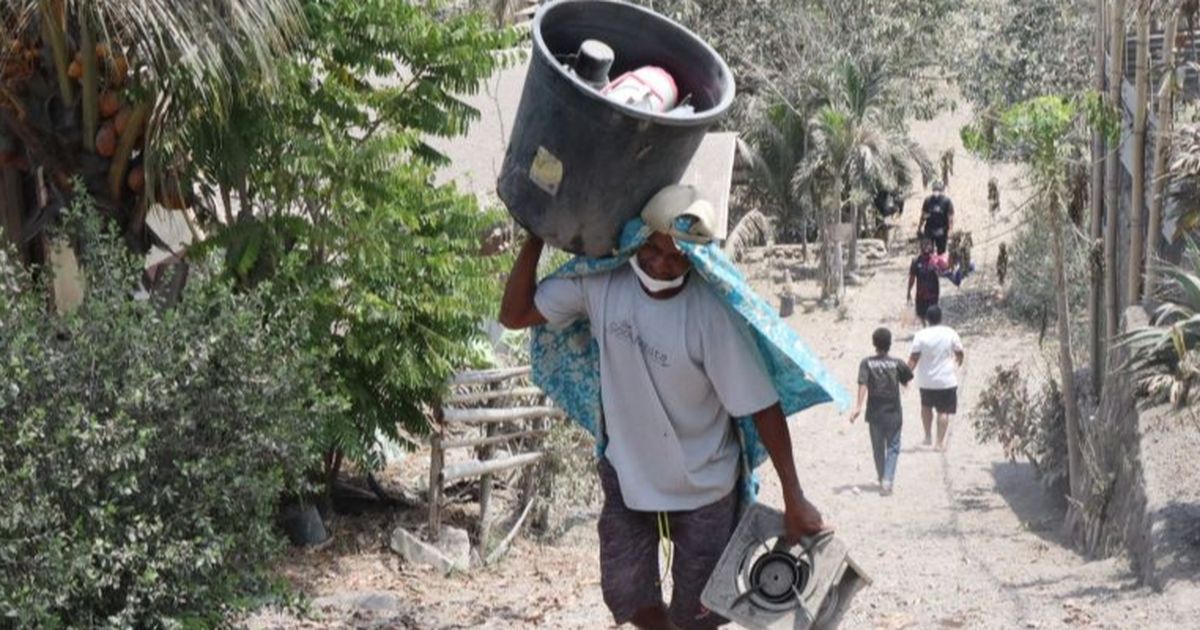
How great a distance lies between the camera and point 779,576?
556 cm

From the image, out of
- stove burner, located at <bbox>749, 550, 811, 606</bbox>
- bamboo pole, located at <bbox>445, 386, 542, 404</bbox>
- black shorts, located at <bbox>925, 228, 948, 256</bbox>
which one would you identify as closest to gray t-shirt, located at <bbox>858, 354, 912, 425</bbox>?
bamboo pole, located at <bbox>445, 386, 542, 404</bbox>

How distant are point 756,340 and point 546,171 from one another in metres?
0.78

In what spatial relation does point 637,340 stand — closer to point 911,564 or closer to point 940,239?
point 911,564

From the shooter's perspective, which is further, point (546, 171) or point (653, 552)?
point (653, 552)

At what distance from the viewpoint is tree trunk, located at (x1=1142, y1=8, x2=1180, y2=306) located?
1166 cm

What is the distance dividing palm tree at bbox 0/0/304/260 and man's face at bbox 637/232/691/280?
9.97ft

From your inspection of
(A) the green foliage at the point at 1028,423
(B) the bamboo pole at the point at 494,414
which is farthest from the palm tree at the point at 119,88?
(A) the green foliage at the point at 1028,423

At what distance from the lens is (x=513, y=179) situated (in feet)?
17.9

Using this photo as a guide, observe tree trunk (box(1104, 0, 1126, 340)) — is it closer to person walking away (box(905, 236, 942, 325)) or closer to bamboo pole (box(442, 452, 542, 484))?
bamboo pole (box(442, 452, 542, 484))

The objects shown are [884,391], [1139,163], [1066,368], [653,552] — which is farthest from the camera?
[884,391]

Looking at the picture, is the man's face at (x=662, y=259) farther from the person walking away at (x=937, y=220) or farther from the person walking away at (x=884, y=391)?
the person walking away at (x=937, y=220)

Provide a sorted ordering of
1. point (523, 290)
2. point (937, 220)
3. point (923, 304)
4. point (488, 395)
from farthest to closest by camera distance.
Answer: point (937, 220) → point (923, 304) → point (488, 395) → point (523, 290)

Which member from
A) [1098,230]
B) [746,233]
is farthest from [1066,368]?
[746,233]

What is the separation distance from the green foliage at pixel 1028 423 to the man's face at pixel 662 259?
1011cm
